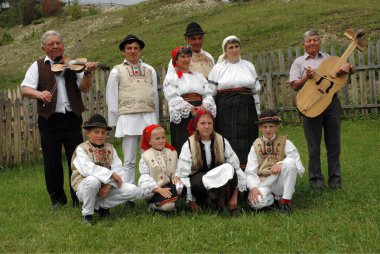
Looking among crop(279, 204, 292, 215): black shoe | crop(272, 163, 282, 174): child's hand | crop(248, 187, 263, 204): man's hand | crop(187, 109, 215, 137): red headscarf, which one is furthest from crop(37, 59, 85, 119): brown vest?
crop(279, 204, 292, 215): black shoe

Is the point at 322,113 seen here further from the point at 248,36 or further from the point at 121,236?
the point at 248,36

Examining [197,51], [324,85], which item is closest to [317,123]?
[324,85]

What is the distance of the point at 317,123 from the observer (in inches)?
230

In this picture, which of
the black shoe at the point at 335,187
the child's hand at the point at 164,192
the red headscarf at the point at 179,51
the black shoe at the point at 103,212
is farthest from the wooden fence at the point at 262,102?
the black shoe at the point at 335,187

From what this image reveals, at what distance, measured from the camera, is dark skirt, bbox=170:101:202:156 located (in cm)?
554

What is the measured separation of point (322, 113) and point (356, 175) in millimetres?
1227

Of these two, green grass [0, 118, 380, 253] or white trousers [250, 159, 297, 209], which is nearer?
green grass [0, 118, 380, 253]

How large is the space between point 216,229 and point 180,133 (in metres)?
1.44

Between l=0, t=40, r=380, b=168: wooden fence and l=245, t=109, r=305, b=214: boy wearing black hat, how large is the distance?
522 centimetres

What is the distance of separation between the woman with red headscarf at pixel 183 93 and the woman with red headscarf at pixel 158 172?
0.27 m

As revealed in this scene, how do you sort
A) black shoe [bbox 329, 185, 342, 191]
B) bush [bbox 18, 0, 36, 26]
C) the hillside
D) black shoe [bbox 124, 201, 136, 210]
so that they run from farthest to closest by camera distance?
1. bush [bbox 18, 0, 36, 26]
2. the hillside
3. black shoe [bbox 329, 185, 342, 191]
4. black shoe [bbox 124, 201, 136, 210]

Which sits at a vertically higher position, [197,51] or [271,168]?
[197,51]

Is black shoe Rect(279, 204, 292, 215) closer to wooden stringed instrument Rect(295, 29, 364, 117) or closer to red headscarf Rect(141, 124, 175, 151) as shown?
wooden stringed instrument Rect(295, 29, 364, 117)

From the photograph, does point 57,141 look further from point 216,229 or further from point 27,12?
point 27,12
